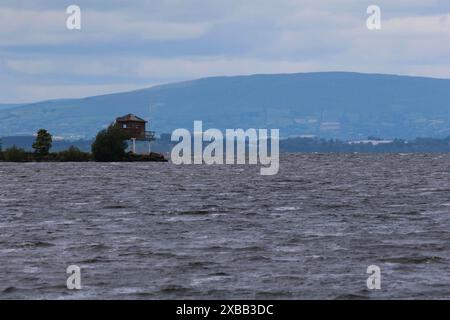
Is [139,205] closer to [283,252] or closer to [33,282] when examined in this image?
[283,252]

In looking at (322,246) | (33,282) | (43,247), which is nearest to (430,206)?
(322,246)

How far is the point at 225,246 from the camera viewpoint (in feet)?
163

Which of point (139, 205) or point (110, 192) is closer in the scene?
point (139, 205)

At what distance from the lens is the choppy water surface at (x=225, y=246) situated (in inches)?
Answer: 1496

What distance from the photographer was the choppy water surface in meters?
38.0
